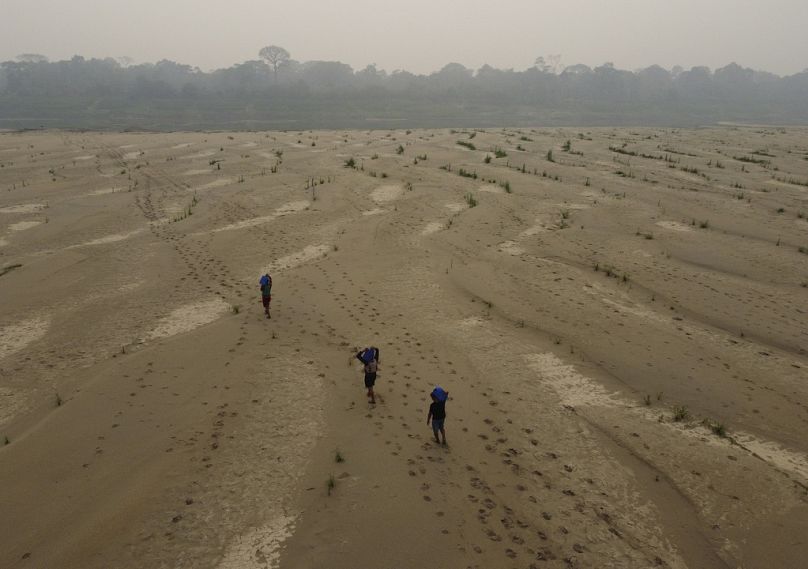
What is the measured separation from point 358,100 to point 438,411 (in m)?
111

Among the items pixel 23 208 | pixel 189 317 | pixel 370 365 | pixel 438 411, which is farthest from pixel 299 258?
pixel 23 208

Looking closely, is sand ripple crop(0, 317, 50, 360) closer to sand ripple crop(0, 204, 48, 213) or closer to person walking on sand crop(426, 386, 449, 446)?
person walking on sand crop(426, 386, 449, 446)

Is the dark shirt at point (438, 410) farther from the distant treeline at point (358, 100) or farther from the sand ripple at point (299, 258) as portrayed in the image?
the distant treeline at point (358, 100)

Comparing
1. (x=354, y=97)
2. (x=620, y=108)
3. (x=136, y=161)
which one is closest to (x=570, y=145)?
(x=136, y=161)

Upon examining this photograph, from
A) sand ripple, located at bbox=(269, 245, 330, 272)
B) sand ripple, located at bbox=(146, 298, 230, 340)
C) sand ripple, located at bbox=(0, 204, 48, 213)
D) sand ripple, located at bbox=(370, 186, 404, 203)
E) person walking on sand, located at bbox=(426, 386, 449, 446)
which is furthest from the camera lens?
sand ripple, located at bbox=(370, 186, 404, 203)

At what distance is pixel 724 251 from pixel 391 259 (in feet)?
36.2

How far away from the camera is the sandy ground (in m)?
6.50

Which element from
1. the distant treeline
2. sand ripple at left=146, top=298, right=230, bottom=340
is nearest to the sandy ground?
sand ripple at left=146, top=298, right=230, bottom=340

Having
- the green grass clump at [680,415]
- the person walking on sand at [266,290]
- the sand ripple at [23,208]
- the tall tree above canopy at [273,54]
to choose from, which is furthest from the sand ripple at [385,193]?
the tall tree above canopy at [273,54]

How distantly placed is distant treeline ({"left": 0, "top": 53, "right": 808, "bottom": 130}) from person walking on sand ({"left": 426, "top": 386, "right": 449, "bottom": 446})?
261 feet

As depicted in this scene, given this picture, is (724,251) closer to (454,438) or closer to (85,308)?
(454,438)

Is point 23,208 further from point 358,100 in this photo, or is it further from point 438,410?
point 358,100

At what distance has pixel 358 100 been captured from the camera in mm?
110375

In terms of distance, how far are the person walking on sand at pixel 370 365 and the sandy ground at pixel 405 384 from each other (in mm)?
283
